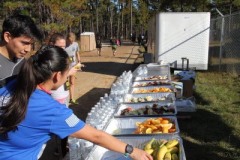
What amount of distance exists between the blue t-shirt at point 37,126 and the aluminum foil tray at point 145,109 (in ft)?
7.59

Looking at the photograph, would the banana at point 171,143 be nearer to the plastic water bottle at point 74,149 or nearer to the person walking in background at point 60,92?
the plastic water bottle at point 74,149

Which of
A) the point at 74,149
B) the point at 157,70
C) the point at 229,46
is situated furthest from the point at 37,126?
the point at 229,46

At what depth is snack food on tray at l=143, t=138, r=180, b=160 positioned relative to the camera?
122 inches

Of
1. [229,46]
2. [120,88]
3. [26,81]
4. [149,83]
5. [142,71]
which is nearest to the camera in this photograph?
[26,81]

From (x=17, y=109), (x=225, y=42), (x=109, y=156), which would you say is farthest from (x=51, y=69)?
(x=225, y=42)

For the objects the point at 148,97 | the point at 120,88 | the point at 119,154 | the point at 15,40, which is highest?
the point at 15,40

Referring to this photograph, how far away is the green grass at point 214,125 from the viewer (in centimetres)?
503

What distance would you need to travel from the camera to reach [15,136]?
201 centimetres

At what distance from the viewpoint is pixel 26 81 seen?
1.97m

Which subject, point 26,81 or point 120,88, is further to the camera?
point 120,88

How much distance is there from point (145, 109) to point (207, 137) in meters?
1.61

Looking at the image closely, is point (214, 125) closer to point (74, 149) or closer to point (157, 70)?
point (157, 70)

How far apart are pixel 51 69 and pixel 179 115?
5.06 m

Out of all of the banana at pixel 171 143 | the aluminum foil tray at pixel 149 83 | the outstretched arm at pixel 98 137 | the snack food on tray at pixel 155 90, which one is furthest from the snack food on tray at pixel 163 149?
the aluminum foil tray at pixel 149 83
